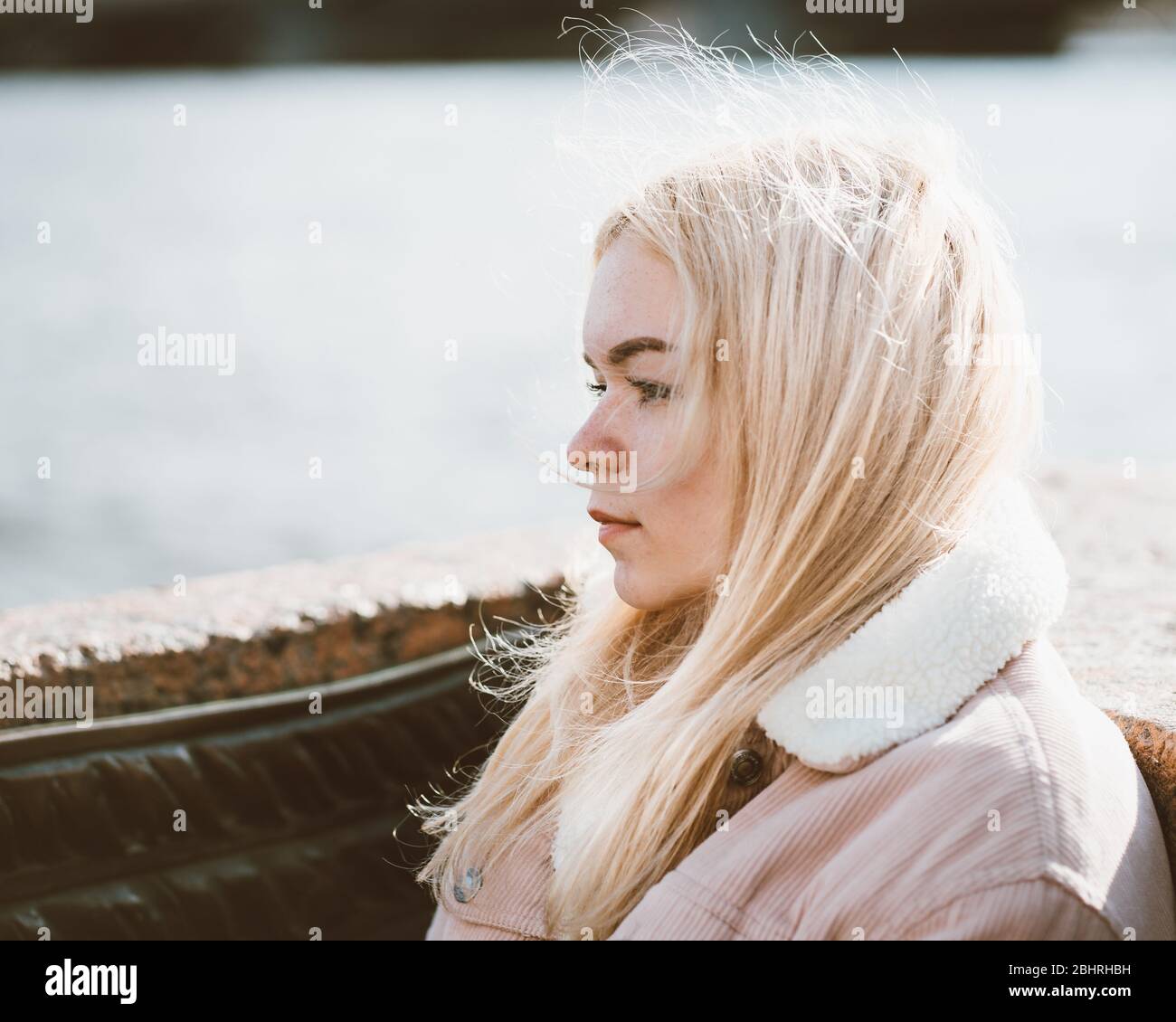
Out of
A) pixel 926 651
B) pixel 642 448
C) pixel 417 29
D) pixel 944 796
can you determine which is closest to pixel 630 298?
pixel 642 448

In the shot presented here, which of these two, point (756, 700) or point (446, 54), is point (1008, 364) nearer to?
point (756, 700)

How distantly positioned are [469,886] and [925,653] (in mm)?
627

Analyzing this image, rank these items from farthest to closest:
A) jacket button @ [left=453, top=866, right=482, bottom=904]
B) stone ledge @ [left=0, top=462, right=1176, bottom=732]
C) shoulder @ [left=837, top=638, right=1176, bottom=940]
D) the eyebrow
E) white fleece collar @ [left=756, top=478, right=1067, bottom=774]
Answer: stone ledge @ [left=0, top=462, right=1176, bottom=732]
jacket button @ [left=453, top=866, right=482, bottom=904]
the eyebrow
white fleece collar @ [left=756, top=478, right=1067, bottom=774]
shoulder @ [left=837, top=638, right=1176, bottom=940]

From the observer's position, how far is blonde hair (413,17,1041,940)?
1.14 meters

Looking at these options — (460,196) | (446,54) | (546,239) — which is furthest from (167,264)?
(546,239)

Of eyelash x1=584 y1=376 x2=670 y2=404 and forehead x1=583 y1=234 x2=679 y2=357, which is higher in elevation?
forehead x1=583 y1=234 x2=679 y2=357

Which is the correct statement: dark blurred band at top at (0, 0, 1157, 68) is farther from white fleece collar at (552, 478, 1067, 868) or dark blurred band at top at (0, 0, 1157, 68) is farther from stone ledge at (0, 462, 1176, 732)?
white fleece collar at (552, 478, 1067, 868)

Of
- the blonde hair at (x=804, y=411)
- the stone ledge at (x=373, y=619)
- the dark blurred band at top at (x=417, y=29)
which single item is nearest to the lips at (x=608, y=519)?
the blonde hair at (x=804, y=411)

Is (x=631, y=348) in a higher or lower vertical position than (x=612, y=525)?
higher

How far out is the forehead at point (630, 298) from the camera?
1.21 meters

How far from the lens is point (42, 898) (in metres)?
1.51

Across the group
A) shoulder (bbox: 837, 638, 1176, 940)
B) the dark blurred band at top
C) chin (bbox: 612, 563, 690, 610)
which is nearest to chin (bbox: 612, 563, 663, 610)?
chin (bbox: 612, 563, 690, 610)

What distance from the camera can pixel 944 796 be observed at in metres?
0.97

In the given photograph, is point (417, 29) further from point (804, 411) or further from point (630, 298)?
point (804, 411)
